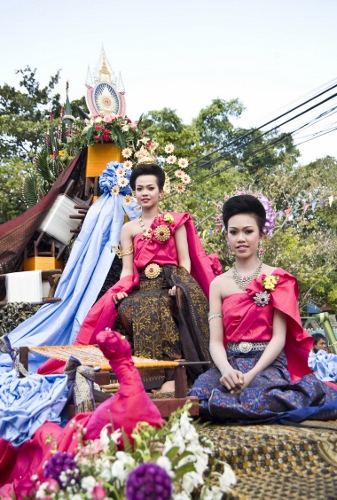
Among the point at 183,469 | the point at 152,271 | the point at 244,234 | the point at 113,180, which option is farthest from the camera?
the point at 113,180

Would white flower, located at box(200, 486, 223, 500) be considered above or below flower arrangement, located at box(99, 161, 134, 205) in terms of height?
below

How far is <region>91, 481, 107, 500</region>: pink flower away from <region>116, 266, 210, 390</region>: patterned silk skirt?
2659 millimetres

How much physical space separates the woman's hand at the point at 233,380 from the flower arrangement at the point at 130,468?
1.21 m

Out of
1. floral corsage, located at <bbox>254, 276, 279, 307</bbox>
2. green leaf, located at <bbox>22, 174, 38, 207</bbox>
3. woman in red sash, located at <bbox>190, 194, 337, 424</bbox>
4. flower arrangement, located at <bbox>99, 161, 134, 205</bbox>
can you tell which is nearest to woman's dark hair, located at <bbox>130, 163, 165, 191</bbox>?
flower arrangement, located at <bbox>99, 161, 134, 205</bbox>

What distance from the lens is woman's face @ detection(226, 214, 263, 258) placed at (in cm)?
407

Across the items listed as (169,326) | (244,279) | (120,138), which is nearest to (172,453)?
(244,279)

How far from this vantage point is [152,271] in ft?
18.0

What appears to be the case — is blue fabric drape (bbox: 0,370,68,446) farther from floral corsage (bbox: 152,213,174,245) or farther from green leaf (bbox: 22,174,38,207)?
green leaf (bbox: 22,174,38,207)

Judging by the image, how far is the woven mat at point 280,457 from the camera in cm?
288

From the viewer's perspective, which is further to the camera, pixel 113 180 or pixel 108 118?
pixel 108 118

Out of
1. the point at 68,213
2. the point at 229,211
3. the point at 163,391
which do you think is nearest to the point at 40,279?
the point at 68,213

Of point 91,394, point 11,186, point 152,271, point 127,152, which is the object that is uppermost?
point 11,186

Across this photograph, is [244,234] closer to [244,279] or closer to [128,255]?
[244,279]

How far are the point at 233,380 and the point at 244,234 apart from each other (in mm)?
945
